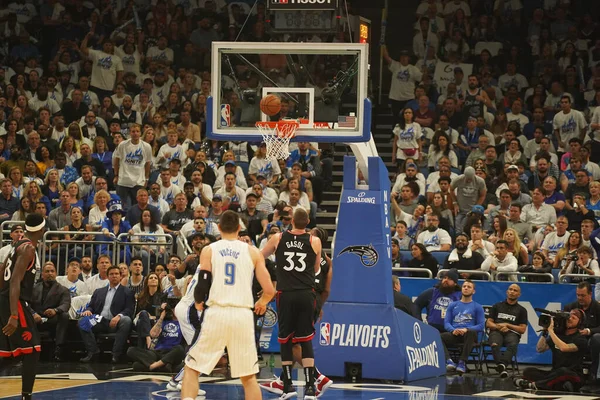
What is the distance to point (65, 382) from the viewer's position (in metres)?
14.1

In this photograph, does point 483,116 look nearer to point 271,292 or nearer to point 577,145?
point 577,145

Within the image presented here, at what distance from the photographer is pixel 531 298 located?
17.4 meters

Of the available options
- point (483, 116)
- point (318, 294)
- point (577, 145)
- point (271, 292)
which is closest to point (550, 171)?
point (577, 145)

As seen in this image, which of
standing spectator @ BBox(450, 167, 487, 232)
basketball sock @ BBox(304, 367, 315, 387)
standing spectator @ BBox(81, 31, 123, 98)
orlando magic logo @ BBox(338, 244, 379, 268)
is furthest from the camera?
standing spectator @ BBox(81, 31, 123, 98)

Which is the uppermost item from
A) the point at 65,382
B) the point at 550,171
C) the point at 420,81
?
the point at 420,81

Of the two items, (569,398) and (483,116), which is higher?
(483,116)

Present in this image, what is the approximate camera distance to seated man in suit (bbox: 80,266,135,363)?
16.9 meters

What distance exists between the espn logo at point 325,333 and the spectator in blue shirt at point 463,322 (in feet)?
8.73

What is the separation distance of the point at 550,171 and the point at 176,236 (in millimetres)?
7657

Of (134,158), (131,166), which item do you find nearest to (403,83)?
(134,158)

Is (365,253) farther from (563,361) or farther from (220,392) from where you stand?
(563,361)

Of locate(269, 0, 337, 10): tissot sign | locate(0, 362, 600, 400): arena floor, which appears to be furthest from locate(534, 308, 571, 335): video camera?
locate(269, 0, 337, 10): tissot sign

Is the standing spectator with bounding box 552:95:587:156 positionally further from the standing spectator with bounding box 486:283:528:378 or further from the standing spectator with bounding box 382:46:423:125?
the standing spectator with bounding box 486:283:528:378

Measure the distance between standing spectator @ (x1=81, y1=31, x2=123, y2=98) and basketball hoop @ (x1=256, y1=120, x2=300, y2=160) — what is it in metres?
11.8
